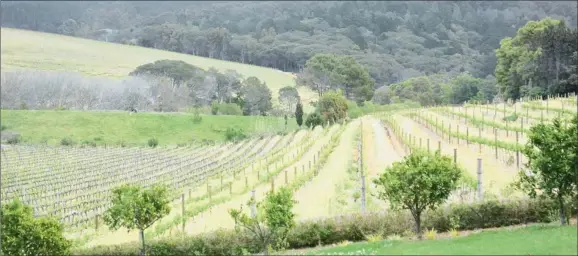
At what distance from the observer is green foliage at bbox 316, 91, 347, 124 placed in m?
79.8

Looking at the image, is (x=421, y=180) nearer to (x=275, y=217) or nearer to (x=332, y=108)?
(x=275, y=217)

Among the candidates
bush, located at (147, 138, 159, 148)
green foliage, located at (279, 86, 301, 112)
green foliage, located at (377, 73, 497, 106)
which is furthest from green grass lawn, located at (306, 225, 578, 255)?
green foliage, located at (279, 86, 301, 112)

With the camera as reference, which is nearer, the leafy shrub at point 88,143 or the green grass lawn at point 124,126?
the leafy shrub at point 88,143

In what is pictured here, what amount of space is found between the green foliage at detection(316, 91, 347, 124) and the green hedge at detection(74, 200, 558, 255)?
194 ft

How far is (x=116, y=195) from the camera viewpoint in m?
20.8

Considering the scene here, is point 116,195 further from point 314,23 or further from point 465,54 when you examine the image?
point 314,23

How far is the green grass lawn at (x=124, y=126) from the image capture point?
82062mm

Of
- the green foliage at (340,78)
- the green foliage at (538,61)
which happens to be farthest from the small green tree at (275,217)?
the green foliage at (340,78)

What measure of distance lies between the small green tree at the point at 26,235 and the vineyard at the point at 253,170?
3.83 metres

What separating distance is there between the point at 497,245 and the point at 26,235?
43.4ft

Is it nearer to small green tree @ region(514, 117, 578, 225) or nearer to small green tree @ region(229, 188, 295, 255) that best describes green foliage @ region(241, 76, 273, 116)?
small green tree @ region(229, 188, 295, 255)

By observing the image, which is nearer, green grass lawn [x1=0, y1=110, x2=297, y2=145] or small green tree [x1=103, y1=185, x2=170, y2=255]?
small green tree [x1=103, y1=185, x2=170, y2=255]

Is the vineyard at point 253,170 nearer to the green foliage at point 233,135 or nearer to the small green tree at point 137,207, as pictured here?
the small green tree at point 137,207

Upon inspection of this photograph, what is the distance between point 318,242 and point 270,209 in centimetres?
346
